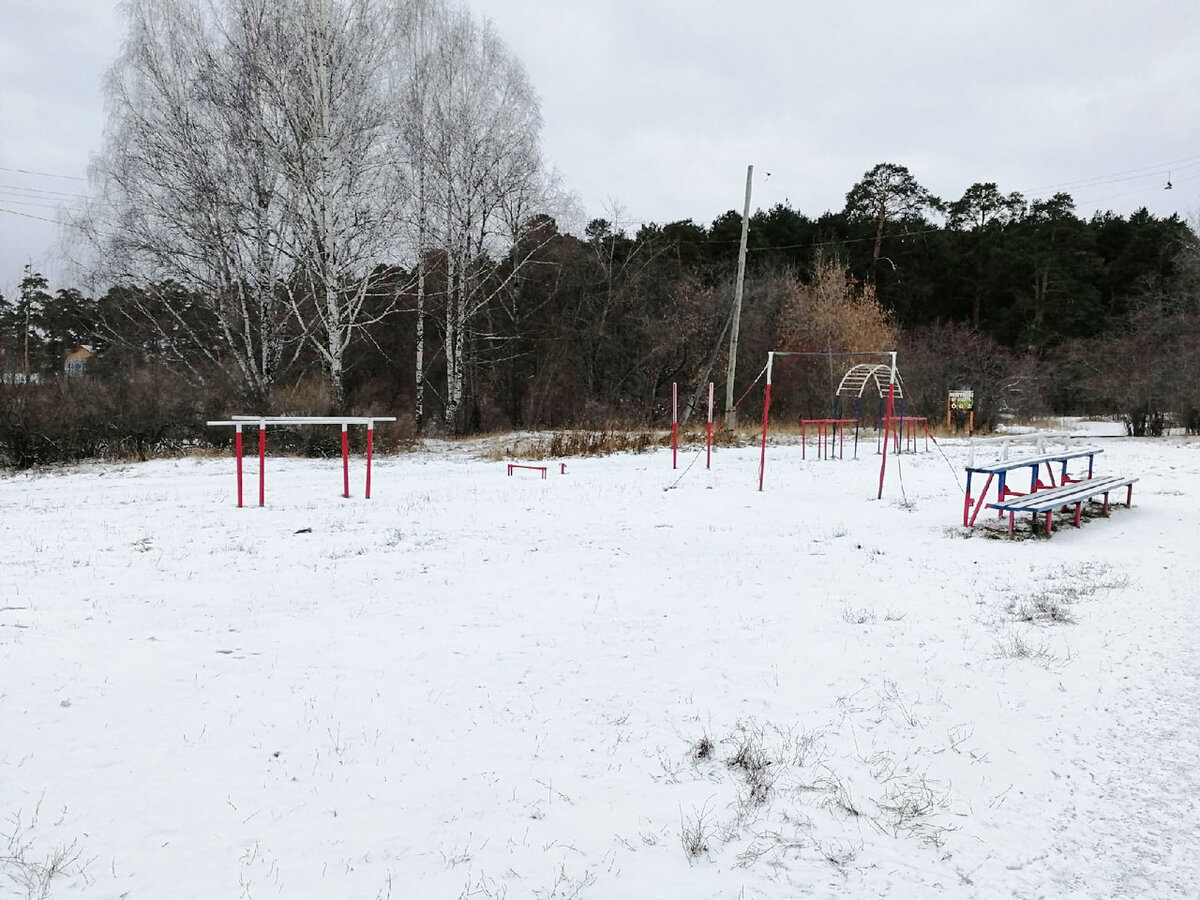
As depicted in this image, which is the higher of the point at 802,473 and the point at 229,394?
the point at 229,394

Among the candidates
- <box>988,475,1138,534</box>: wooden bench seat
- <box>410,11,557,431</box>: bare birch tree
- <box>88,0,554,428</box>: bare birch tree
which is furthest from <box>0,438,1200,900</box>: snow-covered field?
<box>410,11,557,431</box>: bare birch tree

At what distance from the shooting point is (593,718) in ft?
12.6

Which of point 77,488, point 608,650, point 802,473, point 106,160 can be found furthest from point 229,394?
point 608,650

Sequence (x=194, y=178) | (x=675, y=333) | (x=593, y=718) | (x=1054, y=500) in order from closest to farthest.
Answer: (x=593, y=718) → (x=1054, y=500) → (x=194, y=178) → (x=675, y=333)

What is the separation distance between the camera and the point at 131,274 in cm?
1861

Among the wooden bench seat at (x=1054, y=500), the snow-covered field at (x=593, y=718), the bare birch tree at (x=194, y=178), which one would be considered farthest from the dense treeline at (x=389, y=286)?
the wooden bench seat at (x=1054, y=500)

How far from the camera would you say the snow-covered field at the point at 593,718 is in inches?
106

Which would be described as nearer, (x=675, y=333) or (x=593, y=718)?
(x=593, y=718)

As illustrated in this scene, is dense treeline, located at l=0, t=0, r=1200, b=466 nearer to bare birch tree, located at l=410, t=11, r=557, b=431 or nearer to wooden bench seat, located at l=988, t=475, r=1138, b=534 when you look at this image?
bare birch tree, located at l=410, t=11, r=557, b=431

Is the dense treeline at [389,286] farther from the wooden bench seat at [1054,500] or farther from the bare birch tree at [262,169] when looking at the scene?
the wooden bench seat at [1054,500]

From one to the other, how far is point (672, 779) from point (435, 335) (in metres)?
28.0

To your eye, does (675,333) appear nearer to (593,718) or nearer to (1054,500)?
(1054,500)

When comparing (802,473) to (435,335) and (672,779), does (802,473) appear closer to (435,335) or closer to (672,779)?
(672,779)

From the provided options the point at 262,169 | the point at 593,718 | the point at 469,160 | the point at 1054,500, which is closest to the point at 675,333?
the point at 469,160
